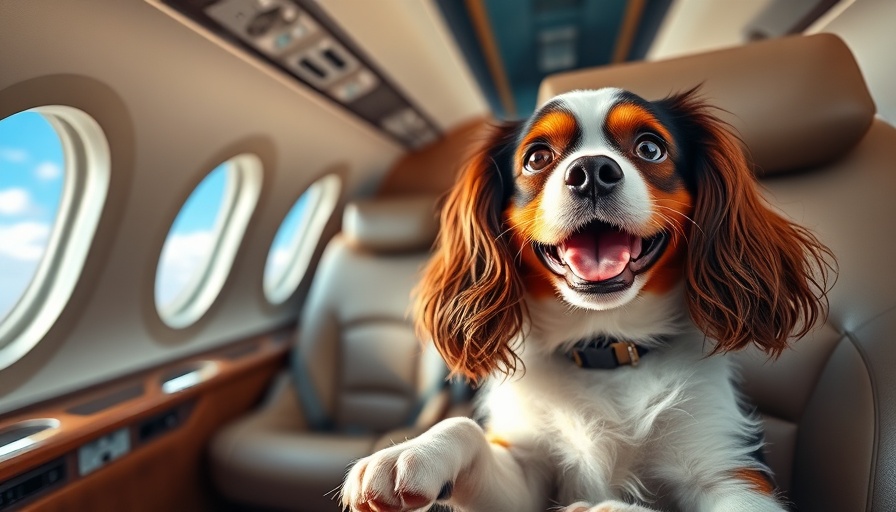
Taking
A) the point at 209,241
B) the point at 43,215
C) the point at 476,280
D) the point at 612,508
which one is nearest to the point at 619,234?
the point at 476,280

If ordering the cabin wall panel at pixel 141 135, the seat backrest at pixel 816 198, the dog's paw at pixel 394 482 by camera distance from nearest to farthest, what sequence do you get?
1. the dog's paw at pixel 394 482
2. the seat backrest at pixel 816 198
3. the cabin wall panel at pixel 141 135

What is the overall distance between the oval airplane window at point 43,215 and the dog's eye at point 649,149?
5.83ft

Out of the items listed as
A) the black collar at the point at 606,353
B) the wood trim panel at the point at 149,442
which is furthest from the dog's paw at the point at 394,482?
the wood trim panel at the point at 149,442

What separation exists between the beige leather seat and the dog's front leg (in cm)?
162

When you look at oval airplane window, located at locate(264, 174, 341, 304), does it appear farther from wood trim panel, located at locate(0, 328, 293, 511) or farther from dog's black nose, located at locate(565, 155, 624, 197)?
dog's black nose, located at locate(565, 155, 624, 197)

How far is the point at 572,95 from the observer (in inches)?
40.9

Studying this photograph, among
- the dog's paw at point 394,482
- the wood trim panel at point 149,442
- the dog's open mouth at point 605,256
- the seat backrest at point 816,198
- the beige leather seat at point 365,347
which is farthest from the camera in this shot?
the beige leather seat at point 365,347

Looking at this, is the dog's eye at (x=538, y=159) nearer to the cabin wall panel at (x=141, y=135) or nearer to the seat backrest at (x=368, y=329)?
the cabin wall panel at (x=141, y=135)

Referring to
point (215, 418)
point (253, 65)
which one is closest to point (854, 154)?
point (253, 65)

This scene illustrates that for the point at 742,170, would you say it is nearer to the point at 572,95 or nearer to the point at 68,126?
the point at 572,95

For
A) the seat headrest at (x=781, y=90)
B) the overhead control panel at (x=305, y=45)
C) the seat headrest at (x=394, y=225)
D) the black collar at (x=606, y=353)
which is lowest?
Answer: the black collar at (x=606, y=353)

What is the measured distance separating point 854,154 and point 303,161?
8.47 feet

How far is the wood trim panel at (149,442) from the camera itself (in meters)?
1.72

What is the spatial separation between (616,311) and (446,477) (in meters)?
0.42
